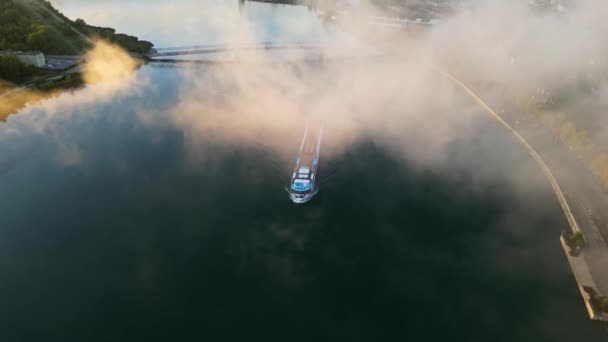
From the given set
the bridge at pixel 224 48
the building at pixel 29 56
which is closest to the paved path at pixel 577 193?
the bridge at pixel 224 48

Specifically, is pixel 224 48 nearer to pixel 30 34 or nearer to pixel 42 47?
pixel 42 47

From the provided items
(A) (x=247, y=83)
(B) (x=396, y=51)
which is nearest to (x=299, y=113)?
(A) (x=247, y=83)

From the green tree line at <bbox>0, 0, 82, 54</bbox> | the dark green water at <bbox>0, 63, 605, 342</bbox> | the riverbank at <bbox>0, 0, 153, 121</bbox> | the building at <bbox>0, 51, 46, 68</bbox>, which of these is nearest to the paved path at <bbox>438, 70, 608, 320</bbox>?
the dark green water at <bbox>0, 63, 605, 342</bbox>

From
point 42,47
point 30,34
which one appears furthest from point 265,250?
point 30,34

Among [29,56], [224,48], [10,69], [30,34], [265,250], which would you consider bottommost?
[265,250]

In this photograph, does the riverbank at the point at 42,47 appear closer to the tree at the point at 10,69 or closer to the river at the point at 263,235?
the tree at the point at 10,69

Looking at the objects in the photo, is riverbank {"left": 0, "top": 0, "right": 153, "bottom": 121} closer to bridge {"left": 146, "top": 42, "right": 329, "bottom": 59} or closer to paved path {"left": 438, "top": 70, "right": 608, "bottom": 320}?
bridge {"left": 146, "top": 42, "right": 329, "bottom": 59}

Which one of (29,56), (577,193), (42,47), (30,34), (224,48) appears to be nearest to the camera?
(577,193)
